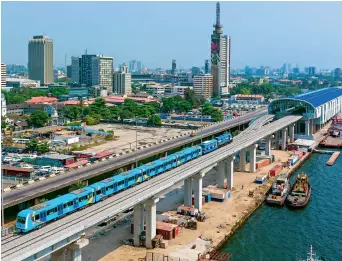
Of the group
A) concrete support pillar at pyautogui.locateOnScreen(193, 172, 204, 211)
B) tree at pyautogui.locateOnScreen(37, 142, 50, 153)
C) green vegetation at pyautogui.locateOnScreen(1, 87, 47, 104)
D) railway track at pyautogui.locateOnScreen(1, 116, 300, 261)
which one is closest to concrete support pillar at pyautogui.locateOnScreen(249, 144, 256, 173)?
railway track at pyautogui.locateOnScreen(1, 116, 300, 261)

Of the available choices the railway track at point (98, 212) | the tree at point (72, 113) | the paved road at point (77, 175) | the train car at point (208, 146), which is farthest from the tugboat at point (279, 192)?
the tree at point (72, 113)

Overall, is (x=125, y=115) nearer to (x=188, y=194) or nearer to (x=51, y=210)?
(x=188, y=194)

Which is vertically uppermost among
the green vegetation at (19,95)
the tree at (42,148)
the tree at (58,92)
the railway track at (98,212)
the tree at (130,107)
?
the tree at (58,92)

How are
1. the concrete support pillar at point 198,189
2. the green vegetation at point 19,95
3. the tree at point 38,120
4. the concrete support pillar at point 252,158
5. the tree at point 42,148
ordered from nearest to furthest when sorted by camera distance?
the concrete support pillar at point 198,189 < the concrete support pillar at point 252,158 < the tree at point 42,148 < the tree at point 38,120 < the green vegetation at point 19,95

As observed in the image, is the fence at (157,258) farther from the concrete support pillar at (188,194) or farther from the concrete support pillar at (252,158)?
the concrete support pillar at (252,158)

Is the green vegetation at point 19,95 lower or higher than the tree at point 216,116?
higher

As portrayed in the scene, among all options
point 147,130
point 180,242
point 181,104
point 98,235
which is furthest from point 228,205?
point 181,104

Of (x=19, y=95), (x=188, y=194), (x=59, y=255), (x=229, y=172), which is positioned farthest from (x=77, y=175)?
(x=19, y=95)

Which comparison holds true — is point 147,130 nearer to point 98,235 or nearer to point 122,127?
point 122,127
